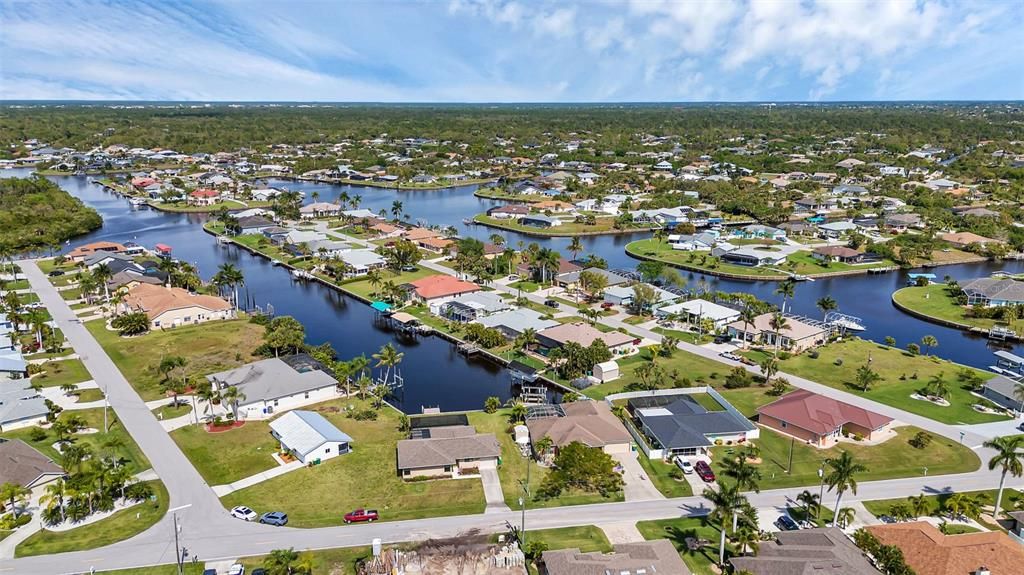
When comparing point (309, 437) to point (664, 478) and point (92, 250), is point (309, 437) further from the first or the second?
point (92, 250)

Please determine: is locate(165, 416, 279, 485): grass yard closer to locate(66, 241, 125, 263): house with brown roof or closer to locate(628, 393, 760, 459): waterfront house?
locate(628, 393, 760, 459): waterfront house

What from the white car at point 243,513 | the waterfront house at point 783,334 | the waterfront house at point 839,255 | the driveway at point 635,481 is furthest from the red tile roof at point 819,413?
the waterfront house at point 839,255

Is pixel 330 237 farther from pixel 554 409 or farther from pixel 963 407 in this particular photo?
pixel 963 407

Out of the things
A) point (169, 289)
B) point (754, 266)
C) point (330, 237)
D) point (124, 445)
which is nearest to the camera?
point (124, 445)

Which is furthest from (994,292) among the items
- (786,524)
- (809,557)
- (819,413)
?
(809,557)

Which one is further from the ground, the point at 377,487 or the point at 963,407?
the point at 963,407

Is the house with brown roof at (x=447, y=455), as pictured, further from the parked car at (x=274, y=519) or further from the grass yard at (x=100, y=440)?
the grass yard at (x=100, y=440)

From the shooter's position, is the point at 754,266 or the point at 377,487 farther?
the point at 754,266

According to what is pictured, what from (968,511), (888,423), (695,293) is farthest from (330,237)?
(968,511)
